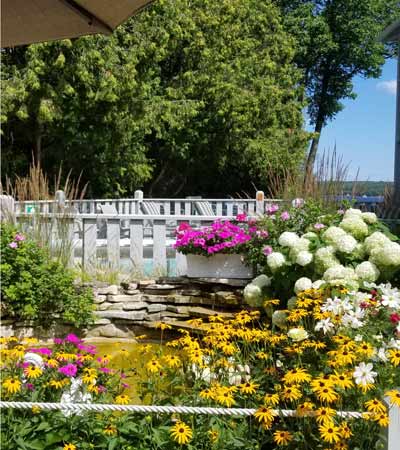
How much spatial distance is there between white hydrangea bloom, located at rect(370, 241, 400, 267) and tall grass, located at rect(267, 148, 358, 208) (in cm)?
154

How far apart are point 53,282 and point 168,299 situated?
1.12 metres

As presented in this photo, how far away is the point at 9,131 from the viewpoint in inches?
507

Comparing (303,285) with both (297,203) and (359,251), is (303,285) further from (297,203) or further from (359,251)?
(297,203)

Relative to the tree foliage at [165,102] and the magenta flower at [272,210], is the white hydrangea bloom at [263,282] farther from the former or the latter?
the tree foliage at [165,102]

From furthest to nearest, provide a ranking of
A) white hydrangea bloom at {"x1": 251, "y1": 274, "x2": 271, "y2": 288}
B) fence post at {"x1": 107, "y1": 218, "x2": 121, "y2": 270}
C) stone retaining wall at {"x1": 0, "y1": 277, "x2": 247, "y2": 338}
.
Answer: fence post at {"x1": 107, "y1": 218, "x2": 121, "y2": 270}, stone retaining wall at {"x1": 0, "y1": 277, "x2": 247, "y2": 338}, white hydrangea bloom at {"x1": 251, "y1": 274, "x2": 271, "y2": 288}

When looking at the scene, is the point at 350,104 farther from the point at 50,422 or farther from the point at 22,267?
the point at 50,422

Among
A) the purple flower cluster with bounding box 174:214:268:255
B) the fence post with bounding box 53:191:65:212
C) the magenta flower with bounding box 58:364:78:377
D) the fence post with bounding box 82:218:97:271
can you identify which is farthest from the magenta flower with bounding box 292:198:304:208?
the magenta flower with bounding box 58:364:78:377

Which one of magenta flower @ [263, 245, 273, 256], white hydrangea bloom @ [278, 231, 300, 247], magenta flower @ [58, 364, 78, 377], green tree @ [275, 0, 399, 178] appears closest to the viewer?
magenta flower @ [58, 364, 78, 377]

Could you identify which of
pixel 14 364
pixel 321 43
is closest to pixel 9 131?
pixel 14 364

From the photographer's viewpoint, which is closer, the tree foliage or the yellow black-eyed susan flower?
the yellow black-eyed susan flower

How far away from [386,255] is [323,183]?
187 centimetres

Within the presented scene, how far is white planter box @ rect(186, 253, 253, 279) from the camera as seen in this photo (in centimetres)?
523

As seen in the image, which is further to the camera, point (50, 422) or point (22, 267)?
point (22, 267)

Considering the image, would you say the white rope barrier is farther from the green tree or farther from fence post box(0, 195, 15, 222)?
the green tree
